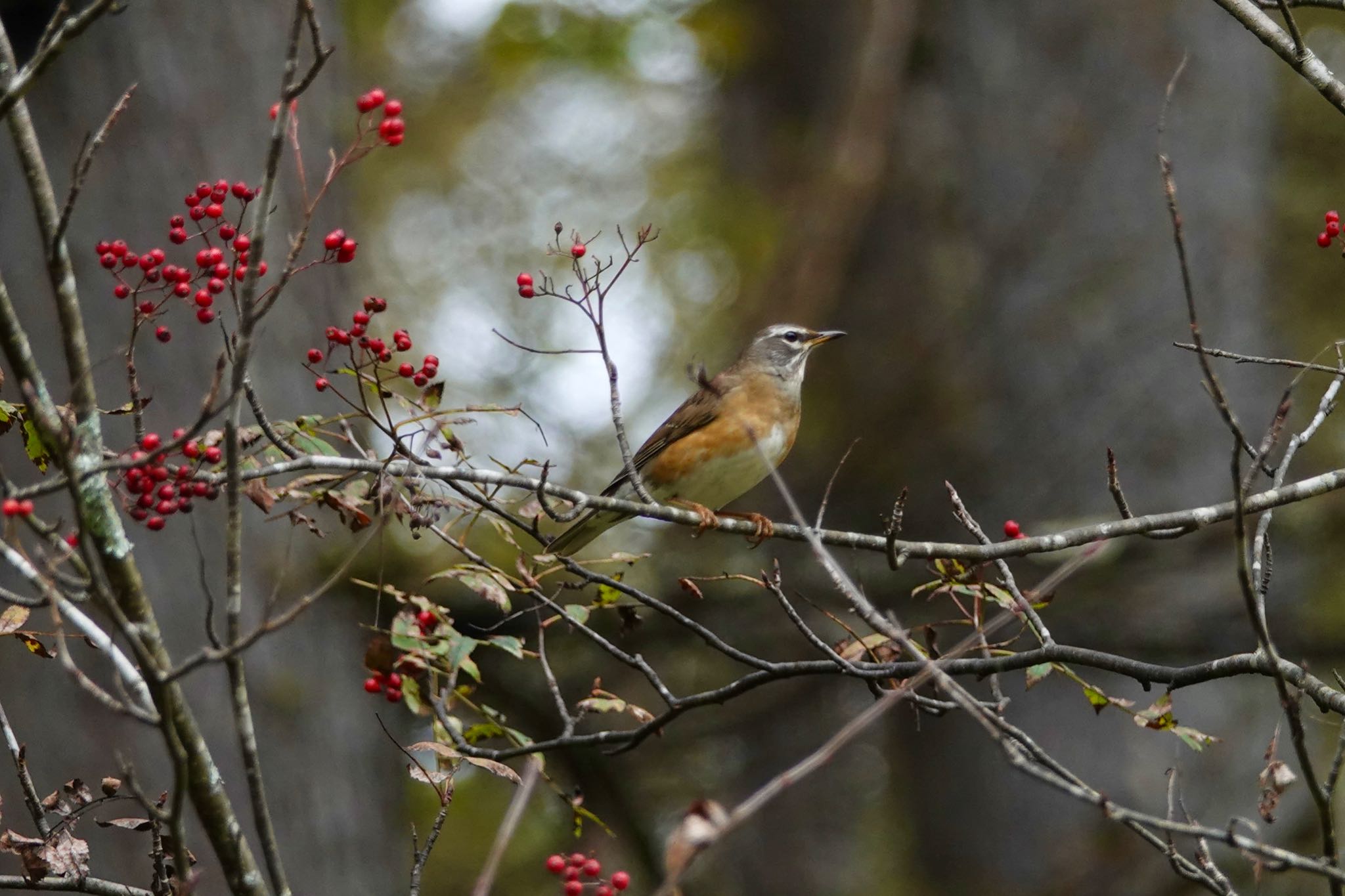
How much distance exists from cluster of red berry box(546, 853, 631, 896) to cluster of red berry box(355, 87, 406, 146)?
1.68 meters

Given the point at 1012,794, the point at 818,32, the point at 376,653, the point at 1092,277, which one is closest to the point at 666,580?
the point at 1012,794

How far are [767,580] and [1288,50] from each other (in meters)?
1.96

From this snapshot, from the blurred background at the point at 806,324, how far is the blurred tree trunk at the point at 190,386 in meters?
0.02

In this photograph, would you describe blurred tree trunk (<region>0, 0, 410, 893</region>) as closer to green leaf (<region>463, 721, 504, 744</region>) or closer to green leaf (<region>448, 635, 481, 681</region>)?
green leaf (<region>463, 721, 504, 744</region>)

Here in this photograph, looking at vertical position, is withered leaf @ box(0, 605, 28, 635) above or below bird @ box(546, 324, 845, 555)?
below

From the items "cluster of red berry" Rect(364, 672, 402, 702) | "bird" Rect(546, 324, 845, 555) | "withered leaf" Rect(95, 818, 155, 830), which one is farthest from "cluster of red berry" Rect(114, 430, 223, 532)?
"bird" Rect(546, 324, 845, 555)

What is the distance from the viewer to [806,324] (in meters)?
9.88

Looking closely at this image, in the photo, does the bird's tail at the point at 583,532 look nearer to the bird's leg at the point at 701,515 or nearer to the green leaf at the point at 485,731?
the bird's leg at the point at 701,515

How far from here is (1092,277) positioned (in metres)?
9.26

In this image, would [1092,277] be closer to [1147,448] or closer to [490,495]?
[1147,448]

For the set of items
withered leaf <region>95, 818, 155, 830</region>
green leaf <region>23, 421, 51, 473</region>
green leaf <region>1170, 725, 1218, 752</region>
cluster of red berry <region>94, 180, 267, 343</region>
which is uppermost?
cluster of red berry <region>94, 180, 267, 343</region>

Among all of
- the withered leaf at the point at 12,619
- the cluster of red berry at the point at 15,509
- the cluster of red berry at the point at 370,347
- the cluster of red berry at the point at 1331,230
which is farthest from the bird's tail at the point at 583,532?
the cluster of red berry at the point at 15,509

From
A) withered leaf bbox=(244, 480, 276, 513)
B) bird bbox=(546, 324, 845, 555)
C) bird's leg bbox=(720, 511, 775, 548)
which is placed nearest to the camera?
withered leaf bbox=(244, 480, 276, 513)

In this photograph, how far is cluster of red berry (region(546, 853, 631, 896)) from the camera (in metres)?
2.95
